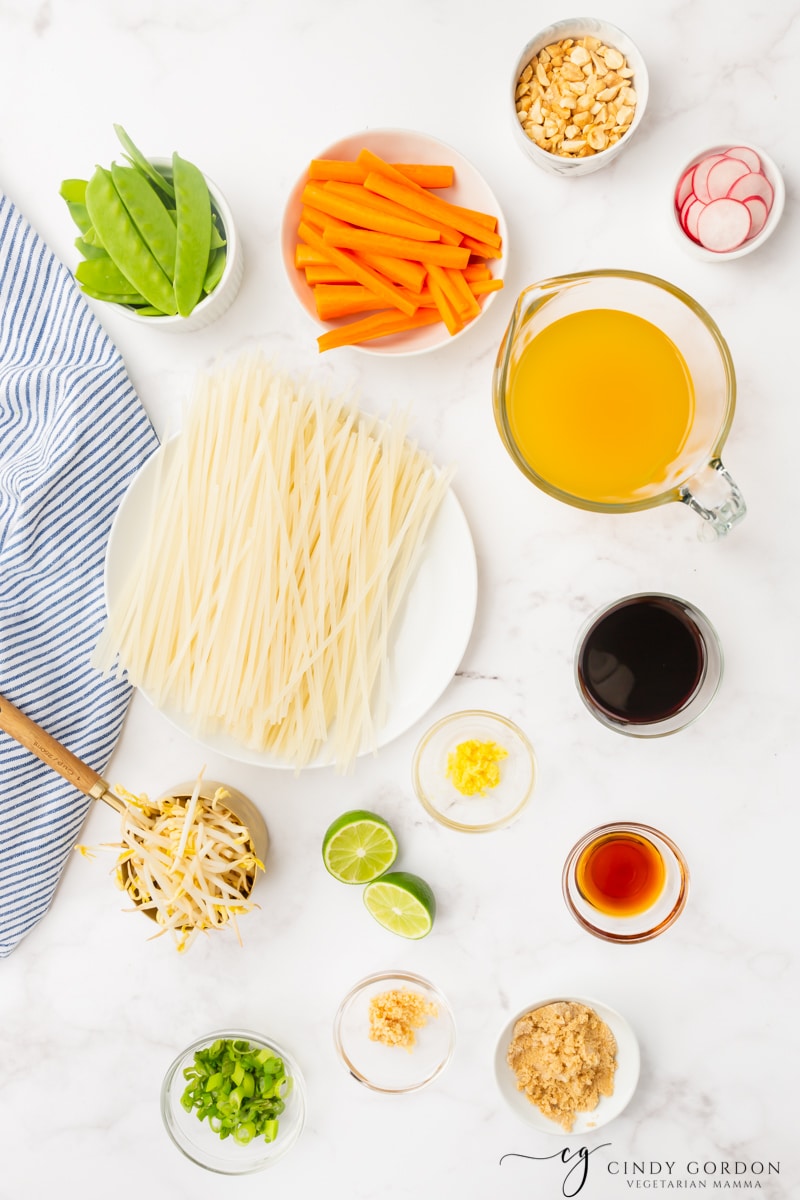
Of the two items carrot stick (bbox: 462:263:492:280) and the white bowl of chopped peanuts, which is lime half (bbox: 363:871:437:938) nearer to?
carrot stick (bbox: 462:263:492:280)

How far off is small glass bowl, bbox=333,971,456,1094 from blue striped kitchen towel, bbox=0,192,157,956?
63cm

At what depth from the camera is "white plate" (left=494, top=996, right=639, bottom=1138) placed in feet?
4.92

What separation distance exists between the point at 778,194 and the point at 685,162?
0.17 m

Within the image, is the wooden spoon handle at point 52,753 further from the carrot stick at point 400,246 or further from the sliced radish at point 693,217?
the sliced radish at point 693,217

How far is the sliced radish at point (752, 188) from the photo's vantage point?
1431mm

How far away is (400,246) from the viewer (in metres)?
1.45

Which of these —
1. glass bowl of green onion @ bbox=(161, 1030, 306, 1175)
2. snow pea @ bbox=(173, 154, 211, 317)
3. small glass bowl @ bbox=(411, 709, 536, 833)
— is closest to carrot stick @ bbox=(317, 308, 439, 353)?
snow pea @ bbox=(173, 154, 211, 317)

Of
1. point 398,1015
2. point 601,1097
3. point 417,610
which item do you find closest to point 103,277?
point 417,610

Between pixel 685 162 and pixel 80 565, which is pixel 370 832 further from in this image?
pixel 685 162

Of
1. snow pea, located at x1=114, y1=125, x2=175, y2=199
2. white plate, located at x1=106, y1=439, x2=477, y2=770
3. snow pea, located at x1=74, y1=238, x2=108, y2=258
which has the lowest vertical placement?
white plate, located at x1=106, y1=439, x2=477, y2=770

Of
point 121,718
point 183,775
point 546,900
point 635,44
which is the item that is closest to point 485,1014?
point 546,900

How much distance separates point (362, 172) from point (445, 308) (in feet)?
0.93

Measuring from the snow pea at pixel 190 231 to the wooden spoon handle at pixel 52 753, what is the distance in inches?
29.8

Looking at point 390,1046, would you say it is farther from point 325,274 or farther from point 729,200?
point 729,200
